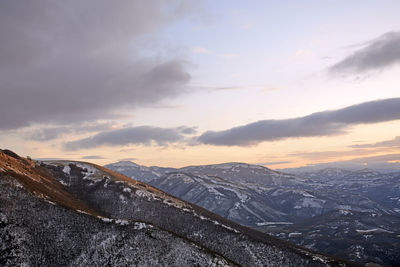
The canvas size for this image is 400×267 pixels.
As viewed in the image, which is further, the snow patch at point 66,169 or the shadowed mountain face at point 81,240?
the snow patch at point 66,169

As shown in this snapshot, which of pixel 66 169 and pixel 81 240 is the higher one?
pixel 66 169

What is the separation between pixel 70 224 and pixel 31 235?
1177cm

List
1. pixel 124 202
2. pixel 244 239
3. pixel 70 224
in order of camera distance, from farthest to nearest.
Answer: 1. pixel 124 202
2. pixel 244 239
3. pixel 70 224

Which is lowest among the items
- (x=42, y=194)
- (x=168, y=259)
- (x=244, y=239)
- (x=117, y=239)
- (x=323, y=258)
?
(x=323, y=258)

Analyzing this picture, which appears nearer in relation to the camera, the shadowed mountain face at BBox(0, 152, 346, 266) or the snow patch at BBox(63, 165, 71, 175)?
the shadowed mountain face at BBox(0, 152, 346, 266)

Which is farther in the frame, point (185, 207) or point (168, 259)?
point (185, 207)

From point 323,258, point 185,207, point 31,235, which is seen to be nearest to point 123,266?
point 31,235

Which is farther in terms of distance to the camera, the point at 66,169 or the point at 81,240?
the point at 66,169

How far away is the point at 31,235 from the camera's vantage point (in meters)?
90.8

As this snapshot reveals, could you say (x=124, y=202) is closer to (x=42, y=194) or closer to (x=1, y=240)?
(x=42, y=194)

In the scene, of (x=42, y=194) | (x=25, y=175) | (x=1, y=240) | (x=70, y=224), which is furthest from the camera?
(x=25, y=175)

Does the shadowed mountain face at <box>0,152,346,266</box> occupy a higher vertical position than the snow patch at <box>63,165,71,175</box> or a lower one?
lower

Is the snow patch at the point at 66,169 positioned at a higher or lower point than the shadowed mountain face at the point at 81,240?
higher

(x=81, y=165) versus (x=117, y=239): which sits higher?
(x=81, y=165)
